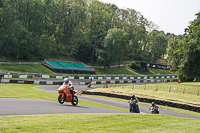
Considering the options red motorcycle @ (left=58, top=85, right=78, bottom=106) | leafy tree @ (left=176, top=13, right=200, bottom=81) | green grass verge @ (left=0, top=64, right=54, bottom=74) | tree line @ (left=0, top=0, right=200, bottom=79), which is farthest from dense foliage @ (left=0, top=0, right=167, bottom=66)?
red motorcycle @ (left=58, top=85, right=78, bottom=106)

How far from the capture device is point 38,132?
7156mm

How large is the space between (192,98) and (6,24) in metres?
55.8

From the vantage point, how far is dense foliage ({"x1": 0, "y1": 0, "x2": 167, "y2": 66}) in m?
63.8

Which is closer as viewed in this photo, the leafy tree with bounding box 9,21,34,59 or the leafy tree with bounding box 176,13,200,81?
the leafy tree with bounding box 176,13,200,81

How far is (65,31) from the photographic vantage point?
9325cm

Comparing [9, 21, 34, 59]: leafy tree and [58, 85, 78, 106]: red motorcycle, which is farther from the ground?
[9, 21, 34, 59]: leafy tree

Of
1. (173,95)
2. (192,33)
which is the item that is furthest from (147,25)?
(173,95)

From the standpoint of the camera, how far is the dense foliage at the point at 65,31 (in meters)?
63.8

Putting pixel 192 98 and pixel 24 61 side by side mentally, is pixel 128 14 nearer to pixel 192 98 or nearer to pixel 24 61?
pixel 24 61

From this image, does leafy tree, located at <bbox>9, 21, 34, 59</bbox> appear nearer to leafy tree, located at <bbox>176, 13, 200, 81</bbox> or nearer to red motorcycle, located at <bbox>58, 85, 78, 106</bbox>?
leafy tree, located at <bbox>176, 13, 200, 81</bbox>

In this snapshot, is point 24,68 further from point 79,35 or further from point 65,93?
point 65,93

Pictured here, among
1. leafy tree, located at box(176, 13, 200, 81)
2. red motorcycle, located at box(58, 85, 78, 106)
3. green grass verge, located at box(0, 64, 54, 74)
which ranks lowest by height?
red motorcycle, located at box(58, 85, 78, 106)

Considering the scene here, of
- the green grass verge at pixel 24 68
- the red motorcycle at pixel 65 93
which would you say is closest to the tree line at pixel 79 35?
the green grass verge at pixel 24 68

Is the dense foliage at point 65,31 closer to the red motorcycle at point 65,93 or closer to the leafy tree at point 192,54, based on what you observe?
the leafy tree at point 192,54
